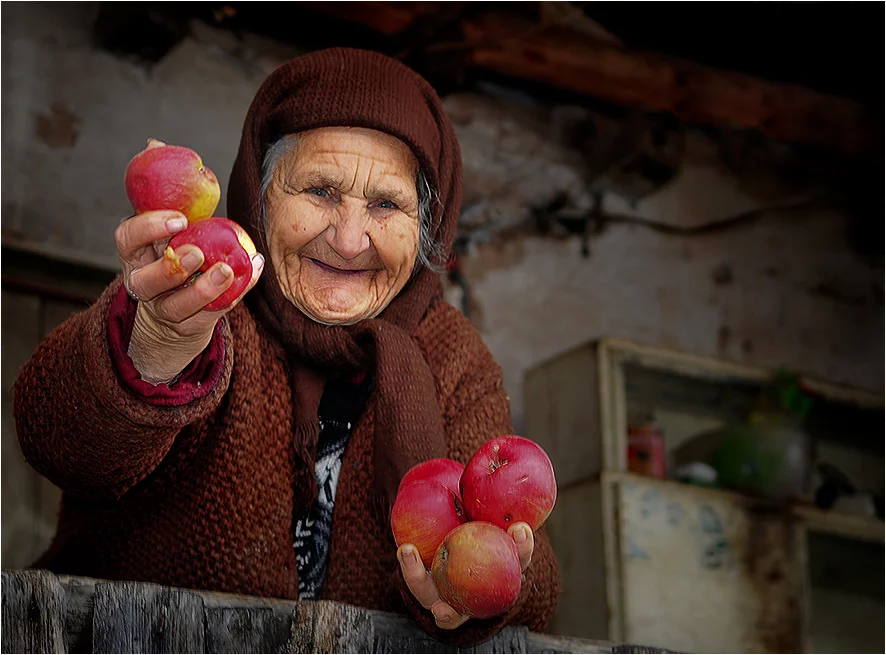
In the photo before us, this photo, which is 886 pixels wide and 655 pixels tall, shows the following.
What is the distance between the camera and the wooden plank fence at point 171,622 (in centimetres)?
133

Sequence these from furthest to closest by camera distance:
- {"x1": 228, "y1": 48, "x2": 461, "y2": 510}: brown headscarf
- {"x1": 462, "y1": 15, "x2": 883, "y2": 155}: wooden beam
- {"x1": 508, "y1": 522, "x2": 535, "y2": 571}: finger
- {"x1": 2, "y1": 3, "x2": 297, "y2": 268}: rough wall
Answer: {"x1": 462, "y1": 15, "x2": 883, "y2": 155}: wooden beam → {"x1": 2, "y1": 3, "x2": 297, "y2": 268}: rough wall → {"x1": 228, "y1": 48, "x2": 461, "y2": 510}: brown headscarf → {"x1": 508, "y1": 522, "x2": 535, "y2": 571}: finger

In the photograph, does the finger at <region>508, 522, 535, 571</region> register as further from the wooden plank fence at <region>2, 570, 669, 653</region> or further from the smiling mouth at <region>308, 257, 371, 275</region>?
the smiling mouth at <region>308, 257, 371, 275</region>

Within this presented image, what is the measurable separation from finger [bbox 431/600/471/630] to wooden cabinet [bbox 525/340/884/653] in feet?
3.89

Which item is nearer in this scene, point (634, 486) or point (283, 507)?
point (283, 507)

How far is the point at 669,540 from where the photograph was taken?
273cm

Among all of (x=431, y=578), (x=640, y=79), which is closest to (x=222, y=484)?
(x=431, y=578)

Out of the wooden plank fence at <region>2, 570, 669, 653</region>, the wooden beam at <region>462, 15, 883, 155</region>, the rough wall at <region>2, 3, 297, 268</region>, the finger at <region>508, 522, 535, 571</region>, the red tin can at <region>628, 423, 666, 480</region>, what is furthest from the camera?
the wooden beam at <region>462, 15, 883, 155</region>

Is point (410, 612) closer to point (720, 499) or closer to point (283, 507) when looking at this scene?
point (283, 507)

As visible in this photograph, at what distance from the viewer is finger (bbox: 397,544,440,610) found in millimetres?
1470

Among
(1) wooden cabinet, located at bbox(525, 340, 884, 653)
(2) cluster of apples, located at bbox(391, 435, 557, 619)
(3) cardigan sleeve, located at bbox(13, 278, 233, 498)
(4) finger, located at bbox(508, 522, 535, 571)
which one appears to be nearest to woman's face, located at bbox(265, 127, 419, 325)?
(3) cardigan sleeve, located at bbox(13, 278, 233, 498)

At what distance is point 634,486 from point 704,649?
38cm

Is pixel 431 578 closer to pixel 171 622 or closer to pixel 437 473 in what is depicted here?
pixel 437 473

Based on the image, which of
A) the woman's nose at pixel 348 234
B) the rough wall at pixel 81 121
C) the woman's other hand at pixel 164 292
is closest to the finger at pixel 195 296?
the woman's other hand at pixel 164 292

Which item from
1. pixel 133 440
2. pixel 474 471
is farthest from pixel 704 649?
pixel 133 440
